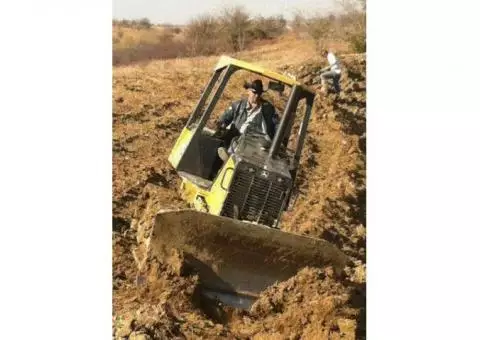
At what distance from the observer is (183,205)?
611 centimetres

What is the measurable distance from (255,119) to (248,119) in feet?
0.15

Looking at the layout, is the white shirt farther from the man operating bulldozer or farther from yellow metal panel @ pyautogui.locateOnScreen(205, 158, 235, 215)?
yellow metal panel @ pyautogui.locateOnScreen(205, 158, 235, 215)

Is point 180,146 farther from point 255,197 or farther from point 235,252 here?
point 235,252

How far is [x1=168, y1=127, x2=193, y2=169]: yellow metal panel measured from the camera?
6.02 metres

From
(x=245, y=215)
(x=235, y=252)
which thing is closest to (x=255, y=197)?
(x=245, y=215)

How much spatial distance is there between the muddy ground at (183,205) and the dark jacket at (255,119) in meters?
0.44

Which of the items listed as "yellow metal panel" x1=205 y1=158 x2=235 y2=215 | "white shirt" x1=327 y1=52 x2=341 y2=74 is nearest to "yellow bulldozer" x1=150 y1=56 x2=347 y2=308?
"yellow metal panel" x1=205 y1=158 x2=235 y2=215

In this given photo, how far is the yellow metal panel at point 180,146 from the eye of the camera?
6016 mm

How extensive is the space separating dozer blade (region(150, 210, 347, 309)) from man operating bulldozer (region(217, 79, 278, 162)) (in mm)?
483
